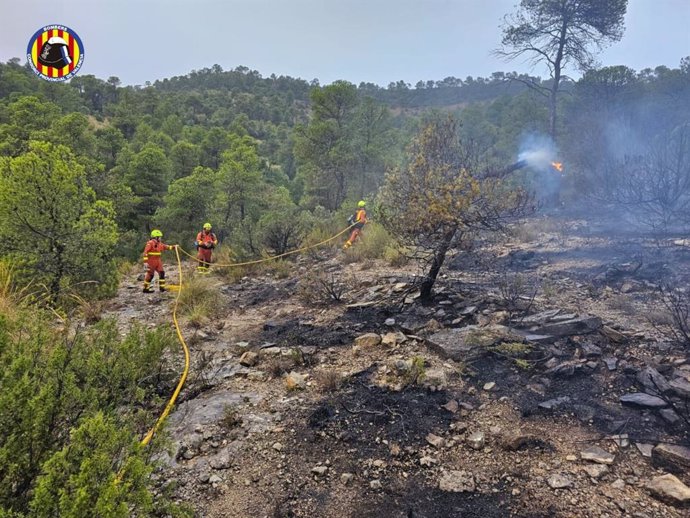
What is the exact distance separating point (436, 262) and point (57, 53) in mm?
14132

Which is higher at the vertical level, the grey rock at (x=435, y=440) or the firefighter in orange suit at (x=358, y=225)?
the firefighter in orange suit at (x=358, y=225)

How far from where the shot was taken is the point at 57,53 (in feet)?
42.0

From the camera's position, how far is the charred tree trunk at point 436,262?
19.3 feet

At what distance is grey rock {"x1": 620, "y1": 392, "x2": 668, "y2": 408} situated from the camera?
343 cm

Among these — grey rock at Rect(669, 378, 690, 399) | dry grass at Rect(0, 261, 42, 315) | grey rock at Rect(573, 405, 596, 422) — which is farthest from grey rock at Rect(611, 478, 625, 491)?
dry grass at Rect(0, 261, 42, 315)

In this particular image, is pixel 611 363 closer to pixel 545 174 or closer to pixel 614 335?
pixel 614 335

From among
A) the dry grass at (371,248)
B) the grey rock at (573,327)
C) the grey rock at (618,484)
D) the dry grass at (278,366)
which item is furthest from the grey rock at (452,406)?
the dry grass at (371,248)

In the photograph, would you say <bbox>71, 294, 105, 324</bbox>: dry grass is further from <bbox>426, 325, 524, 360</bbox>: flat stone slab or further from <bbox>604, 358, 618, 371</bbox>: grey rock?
<bbox>604, 358, 618, 371</bbox>: grey rock

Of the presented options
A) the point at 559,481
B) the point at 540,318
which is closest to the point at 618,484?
the point at 559,481

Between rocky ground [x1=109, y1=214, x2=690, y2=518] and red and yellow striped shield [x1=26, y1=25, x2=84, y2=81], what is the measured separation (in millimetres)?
9766

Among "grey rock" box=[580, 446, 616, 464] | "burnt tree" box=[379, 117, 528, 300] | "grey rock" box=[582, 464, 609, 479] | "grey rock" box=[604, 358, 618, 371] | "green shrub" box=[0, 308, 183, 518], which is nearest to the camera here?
"green shrub" box=[0, 308, 183, 518]

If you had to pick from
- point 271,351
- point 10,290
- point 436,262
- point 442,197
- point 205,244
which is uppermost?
point 442,197

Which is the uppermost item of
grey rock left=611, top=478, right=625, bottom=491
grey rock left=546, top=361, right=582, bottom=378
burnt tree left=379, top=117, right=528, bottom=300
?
burnt tree left=379, top=117, right=528, bottom=300

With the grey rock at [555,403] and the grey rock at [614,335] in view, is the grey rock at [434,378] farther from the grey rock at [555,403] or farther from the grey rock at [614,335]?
the grey rock at [614,335]
